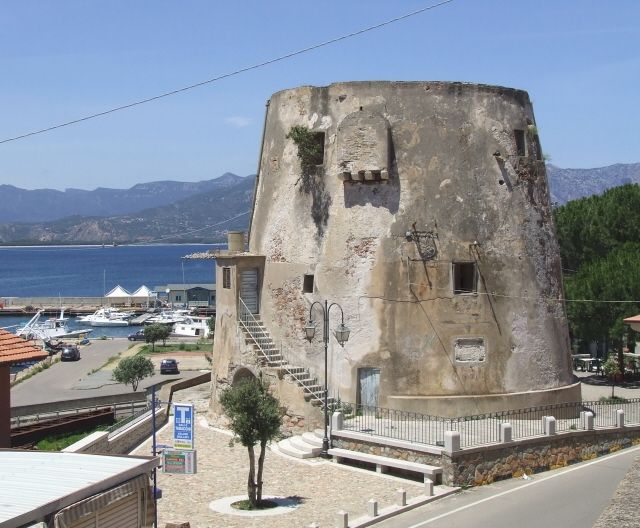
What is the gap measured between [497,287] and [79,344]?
66.1m

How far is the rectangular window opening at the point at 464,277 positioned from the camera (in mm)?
29906

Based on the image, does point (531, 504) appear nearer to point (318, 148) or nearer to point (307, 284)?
point (307, 284)

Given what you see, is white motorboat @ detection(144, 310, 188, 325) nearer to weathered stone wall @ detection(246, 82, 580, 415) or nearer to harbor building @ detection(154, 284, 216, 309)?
harbor building @ detection(154, 284, 216, 309)

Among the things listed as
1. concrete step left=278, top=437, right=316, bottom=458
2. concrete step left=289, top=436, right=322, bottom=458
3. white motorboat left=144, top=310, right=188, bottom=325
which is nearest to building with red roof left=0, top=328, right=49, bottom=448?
concrete step left=278, top=437, right=316, bottom=458

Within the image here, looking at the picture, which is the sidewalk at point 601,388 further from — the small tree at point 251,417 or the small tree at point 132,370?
the small tree at point 132,370

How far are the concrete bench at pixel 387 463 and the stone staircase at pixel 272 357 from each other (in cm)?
314

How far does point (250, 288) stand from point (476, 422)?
372 inches

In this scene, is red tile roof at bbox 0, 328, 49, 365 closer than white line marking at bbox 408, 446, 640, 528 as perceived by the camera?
Yes

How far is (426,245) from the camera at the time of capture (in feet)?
97.3

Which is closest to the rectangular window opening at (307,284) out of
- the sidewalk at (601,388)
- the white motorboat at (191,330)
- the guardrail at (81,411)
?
the guardrail at (81,411)

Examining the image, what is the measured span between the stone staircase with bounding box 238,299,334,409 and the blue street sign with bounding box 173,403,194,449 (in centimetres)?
914

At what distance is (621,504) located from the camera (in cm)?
1101

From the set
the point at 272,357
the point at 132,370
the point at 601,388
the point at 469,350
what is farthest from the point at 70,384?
the point at 469,350

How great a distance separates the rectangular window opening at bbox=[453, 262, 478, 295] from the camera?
29906mm
